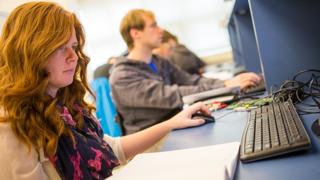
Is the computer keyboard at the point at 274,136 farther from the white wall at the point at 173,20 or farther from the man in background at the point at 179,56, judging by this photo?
the white wall at the point at 173,20

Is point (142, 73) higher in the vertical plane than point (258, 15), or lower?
lower

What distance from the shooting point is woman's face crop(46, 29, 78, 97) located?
929mm

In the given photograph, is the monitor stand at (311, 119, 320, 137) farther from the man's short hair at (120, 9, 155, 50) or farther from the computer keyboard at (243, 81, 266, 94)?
the man's short hair at (120, 9, 155, 50)

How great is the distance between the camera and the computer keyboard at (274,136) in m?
0.64

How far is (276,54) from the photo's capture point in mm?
1328

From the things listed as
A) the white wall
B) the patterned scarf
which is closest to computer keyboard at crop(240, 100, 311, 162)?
the patterned scarf

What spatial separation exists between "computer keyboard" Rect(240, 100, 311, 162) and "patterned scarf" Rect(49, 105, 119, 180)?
397 millimetres

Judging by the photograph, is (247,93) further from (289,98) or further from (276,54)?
(289,98)

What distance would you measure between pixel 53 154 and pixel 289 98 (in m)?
0.71

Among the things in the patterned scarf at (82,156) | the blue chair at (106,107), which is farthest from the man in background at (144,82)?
the patterned scarf at (82,156)

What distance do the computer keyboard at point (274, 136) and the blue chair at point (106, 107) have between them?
1284 millimetres

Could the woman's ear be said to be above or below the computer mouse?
above

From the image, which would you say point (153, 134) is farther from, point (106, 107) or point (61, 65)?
point (106, 107)

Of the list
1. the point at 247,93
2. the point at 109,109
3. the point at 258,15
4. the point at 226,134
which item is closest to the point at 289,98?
the point at 226,134
